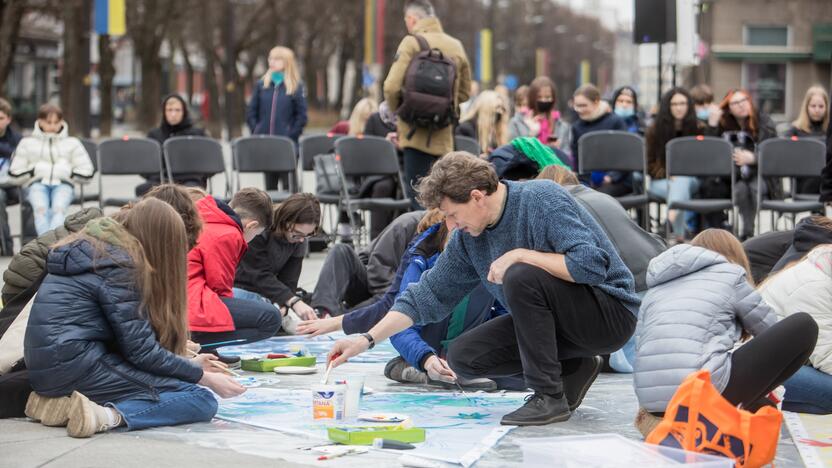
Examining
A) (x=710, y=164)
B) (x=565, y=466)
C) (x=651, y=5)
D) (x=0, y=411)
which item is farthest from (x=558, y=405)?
(x=651, y=5)

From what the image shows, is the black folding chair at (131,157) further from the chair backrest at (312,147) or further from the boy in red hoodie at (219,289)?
the boy in red hoodie at (219,289)

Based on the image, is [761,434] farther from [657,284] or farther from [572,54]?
[572,54]

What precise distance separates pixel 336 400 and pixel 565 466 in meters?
1.27

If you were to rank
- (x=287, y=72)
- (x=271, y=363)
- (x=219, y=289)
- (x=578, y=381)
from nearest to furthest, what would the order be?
1. (x=578, y=381)
2. (x=219, y=289)
3. (x=271, y=363)
4. (x=287, y=72)

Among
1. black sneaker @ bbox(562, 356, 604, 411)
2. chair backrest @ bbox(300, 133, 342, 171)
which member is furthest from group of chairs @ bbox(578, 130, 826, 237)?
black sneaker @ bbox(562, 356, 604, 411)

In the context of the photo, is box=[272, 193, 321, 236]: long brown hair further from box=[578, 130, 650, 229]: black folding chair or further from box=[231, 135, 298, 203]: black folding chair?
box=[231, 135, 298, 203]: black folding chair

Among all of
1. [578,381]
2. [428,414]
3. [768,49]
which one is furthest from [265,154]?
[768,49]

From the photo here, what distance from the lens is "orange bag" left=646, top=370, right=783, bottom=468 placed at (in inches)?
180

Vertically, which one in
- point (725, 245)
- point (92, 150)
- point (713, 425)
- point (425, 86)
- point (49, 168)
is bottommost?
point (713, 425)

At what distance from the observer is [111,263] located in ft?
16.8

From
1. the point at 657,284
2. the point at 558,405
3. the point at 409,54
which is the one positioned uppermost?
the point at 409,54

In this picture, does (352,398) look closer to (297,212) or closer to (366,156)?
(297,212)

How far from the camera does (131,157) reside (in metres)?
12.6

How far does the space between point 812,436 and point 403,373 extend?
6.61 ft
